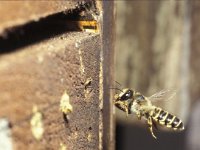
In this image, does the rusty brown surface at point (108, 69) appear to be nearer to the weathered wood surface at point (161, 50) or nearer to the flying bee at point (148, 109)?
the flying bee at point (148, 109)

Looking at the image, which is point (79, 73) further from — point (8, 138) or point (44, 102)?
point (8, 138)

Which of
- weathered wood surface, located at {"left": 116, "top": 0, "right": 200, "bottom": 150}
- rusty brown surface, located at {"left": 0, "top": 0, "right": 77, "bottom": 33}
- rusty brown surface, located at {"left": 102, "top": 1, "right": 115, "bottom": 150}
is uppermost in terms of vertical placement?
rusty brown surface, located at {"left": 0, "top": 0, "right": 77, "bottom": 33}

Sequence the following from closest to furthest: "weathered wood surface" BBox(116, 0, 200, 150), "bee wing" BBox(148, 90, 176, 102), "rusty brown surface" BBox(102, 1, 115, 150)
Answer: "rusty brown surface" BBox(102, 1, 115, 150) → "bee wing" BBox(148, 90, 176, 102) → "weathered wood surface" BBox(116, 0, 200, 150)

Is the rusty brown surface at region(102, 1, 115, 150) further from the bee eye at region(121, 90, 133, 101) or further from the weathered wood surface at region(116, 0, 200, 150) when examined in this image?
the weathered wood surface at region(116, 0, 200, 150)

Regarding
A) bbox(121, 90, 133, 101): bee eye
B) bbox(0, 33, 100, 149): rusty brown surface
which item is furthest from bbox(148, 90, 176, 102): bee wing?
bbox(0, 33, 100, 149): rusty brown surface

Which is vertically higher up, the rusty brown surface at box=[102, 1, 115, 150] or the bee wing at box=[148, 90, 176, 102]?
the rusty brown surface at box=[102, 1, 115, 150]

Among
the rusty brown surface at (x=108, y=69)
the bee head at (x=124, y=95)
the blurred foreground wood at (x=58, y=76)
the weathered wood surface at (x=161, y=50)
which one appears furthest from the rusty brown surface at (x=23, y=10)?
the weathered wood surface at (x=161, y=50)

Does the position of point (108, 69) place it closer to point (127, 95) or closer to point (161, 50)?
point (127, 95)
